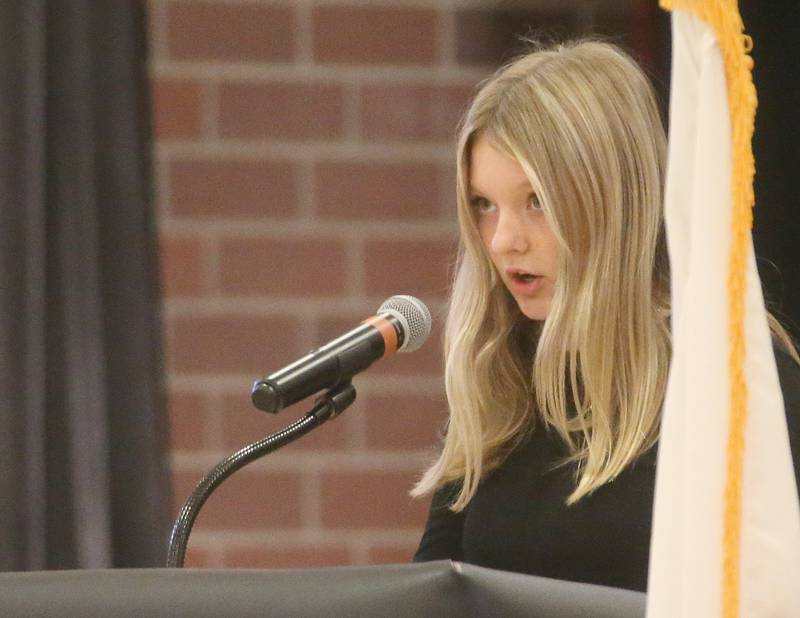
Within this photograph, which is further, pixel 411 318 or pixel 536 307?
pixel 536 307

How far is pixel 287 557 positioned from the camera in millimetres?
2191

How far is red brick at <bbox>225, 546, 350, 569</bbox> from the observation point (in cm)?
217

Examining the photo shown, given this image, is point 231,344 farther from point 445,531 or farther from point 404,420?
point 445,531

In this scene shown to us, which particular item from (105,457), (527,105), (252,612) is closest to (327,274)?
(105,457)

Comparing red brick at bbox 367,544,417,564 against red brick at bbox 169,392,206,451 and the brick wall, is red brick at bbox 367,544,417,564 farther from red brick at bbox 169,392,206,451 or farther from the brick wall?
red brick at bbox 169,392,206,451

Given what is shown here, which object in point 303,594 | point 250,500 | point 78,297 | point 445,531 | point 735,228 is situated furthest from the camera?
point 250,500

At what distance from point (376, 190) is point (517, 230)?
784 mm

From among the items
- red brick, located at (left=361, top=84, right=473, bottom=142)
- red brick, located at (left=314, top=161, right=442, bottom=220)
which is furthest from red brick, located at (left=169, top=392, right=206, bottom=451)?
red brick, located at (left=361, top=84, right=473, bottom=142)

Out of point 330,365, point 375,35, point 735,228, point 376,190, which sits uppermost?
point 375,35

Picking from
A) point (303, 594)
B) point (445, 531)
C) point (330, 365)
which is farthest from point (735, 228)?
point (445, 531)

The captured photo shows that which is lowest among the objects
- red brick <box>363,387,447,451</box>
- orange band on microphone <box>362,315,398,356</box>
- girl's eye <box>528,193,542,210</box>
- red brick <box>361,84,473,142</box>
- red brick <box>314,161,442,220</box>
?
red brick <box>363,387,447,451</box>

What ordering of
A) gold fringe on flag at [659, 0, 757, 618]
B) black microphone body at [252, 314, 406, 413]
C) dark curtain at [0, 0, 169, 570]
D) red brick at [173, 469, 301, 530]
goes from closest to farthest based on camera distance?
gold fringe on flag at [659, 0, 757, 618] → black microphone body at [252, 314, 406, 413] → dark curtain at [0, 0, 169, 570] → red brick at [173, 469, 301, 530]

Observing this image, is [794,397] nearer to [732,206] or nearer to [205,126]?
[732,206]

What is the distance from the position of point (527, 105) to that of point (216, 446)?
927 mm
